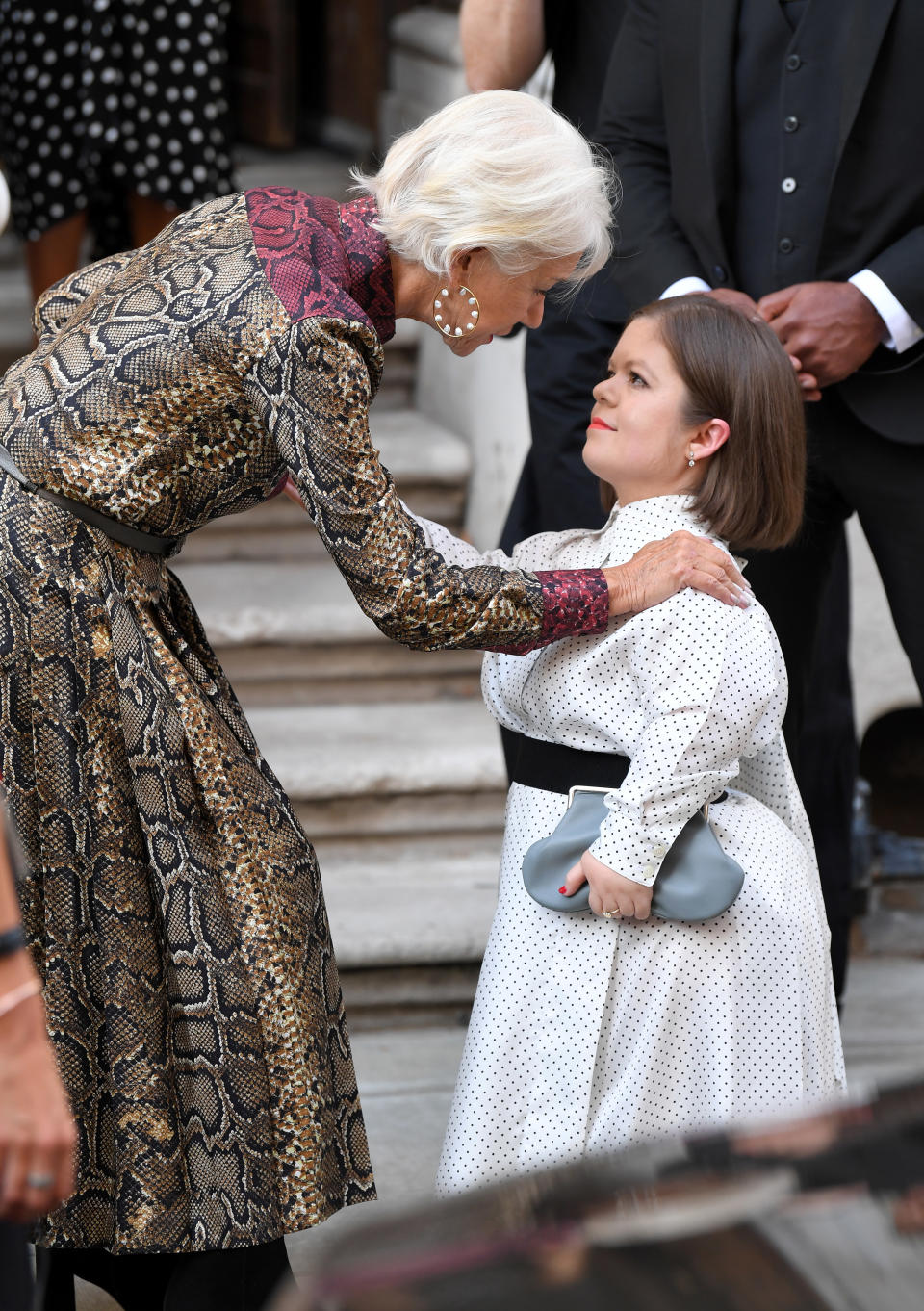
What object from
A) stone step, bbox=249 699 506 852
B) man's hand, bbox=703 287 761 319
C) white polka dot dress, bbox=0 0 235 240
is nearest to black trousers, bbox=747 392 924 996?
man's hand, bbox=703 287 761 319

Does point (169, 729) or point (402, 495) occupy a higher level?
point (169, 729)

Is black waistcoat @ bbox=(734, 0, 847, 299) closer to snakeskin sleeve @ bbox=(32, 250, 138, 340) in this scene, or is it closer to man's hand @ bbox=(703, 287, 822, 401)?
man's hand @ bbox=(703, 287, 822, 401)

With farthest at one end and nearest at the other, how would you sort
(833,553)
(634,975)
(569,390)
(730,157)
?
(569,390) < (833,553) < (730,157) < (634,975)

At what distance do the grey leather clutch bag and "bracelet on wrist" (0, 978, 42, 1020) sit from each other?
1.00 metres

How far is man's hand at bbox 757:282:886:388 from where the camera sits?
2.34 metres

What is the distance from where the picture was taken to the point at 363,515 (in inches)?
71.4

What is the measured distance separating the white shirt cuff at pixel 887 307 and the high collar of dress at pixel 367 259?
0.78m

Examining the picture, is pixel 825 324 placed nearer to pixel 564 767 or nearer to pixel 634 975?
pixel 564 767

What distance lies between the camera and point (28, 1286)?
56.2 inches

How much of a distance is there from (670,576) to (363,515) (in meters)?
0.43

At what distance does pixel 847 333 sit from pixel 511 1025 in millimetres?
1095

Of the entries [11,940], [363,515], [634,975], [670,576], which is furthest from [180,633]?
[11,940]

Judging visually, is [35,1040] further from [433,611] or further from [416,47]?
[416,47]

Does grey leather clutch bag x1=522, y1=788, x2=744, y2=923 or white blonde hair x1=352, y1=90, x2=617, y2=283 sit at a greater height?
white blonde hair x1=352, y1=90, x2=617, y2=283
